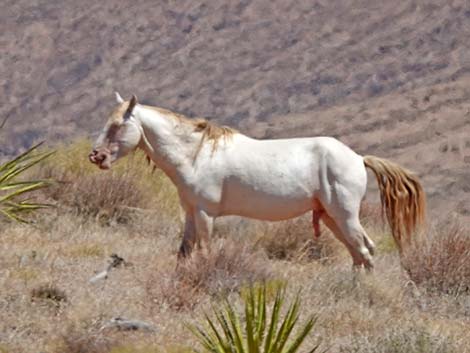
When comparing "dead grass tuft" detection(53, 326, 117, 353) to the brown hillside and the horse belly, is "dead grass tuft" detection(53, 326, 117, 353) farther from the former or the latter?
the brown hillside

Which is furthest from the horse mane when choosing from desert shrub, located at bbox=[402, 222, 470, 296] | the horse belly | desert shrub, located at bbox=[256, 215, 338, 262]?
desert shrub, located at bbox=[256, 215, 338, 262]

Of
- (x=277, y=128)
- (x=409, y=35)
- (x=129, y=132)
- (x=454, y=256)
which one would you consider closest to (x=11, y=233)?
(x=129, y=132)

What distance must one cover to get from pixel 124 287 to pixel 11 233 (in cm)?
317

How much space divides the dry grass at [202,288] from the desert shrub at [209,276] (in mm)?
11

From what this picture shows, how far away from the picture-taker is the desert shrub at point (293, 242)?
1299 cm

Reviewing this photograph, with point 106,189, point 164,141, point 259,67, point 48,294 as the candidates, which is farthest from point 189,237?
point 259,67

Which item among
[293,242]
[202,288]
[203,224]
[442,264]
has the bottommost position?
[293,242]

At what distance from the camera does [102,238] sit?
1317cm

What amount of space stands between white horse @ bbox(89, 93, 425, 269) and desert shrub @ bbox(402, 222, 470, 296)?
44 cm

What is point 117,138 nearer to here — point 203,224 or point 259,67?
point 203,224

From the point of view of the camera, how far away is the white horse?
10609mm

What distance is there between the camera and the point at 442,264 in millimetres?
10562

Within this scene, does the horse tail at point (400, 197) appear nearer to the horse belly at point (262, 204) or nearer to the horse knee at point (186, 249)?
the horse belly at point (262, 204)

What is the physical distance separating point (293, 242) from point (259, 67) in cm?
5854
